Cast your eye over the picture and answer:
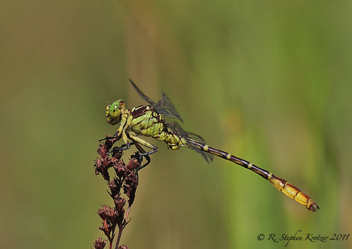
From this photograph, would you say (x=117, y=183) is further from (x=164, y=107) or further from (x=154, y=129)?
(x=164, y=107)

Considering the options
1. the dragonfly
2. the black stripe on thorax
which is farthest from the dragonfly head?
the black stripe on thorax

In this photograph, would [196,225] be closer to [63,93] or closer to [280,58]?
[280,58]

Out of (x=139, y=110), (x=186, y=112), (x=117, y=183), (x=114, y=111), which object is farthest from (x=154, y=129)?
(x=117, y=183)

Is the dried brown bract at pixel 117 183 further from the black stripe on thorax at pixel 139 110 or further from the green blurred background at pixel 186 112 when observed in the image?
the black stripe on thorax at pixel 139 110

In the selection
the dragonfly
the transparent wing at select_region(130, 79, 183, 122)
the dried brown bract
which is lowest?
the dried brown bract

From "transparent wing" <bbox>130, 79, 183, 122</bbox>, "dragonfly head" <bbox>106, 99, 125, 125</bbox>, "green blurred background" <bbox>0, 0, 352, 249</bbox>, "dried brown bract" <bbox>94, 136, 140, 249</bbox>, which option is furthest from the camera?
"transparent wing" <bbox>130, 79, 183, 122</bbox>

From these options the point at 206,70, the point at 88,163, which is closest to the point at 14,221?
the point at 88,163

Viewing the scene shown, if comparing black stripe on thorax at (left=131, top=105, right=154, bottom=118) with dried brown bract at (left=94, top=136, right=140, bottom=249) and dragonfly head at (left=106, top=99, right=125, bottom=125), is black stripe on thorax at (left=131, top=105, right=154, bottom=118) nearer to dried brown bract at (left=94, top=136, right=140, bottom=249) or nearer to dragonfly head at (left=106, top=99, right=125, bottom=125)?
dragonfly head at (left=106, top=99, right=125, bottom=125)

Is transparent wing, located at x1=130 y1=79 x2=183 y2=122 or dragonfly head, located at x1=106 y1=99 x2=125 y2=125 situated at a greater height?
transparent wing, located at x1=130 y1=79 x2=183 y2=122
